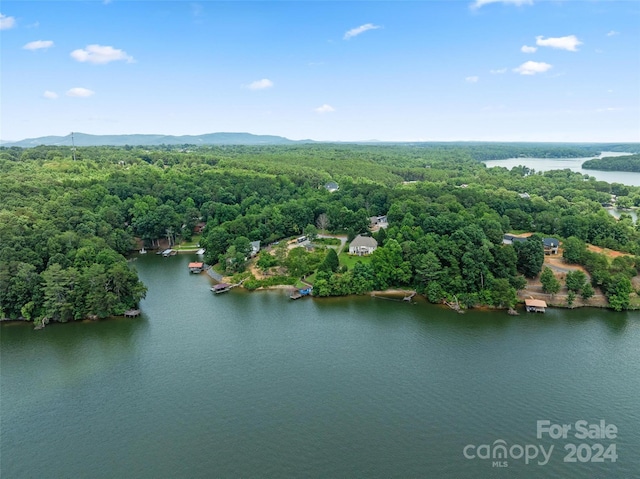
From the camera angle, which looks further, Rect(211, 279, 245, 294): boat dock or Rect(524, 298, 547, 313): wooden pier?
Rect(211, 279, 245, 294): boat dock

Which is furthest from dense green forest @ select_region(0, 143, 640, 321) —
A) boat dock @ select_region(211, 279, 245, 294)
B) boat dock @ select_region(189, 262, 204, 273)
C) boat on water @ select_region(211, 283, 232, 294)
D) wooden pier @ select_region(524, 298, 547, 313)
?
boat on water @ select_region(211, 283, 232, 294)

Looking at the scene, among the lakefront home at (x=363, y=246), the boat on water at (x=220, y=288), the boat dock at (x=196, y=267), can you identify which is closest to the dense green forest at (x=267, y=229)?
the lakefront home at (x=363, y=246)

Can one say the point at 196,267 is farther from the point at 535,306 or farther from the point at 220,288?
the point at 535,306

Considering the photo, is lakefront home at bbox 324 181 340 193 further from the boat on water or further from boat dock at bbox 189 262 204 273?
the boat on water

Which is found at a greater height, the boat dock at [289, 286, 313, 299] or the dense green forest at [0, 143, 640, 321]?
the dense green forest at [0, 143, 640, 321]

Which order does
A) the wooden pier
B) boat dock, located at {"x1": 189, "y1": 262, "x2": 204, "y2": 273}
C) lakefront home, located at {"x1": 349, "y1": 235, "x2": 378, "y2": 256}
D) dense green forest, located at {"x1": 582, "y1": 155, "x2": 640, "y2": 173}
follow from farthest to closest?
dense green forest, located at {"x1": 582, "y1": 155, "x2": 640, "y2": 173} → lakefront home, located at {"x1": 349, "y1": 235, "x2": 378, "y2": 256} → boat dock, located at {"x1": 189, "y1": 262, "x2": 204, "y2": 273} → the wooden pier

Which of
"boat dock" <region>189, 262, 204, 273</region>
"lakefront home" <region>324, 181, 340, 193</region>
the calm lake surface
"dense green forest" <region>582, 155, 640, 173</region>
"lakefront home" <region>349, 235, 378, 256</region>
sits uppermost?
"dense green forest" <region>582, 155, 640, 173</region>

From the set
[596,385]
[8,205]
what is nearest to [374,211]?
[596,385]

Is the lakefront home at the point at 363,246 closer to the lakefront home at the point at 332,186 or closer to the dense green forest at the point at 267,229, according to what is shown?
the dense green forest at the point at 267,229
